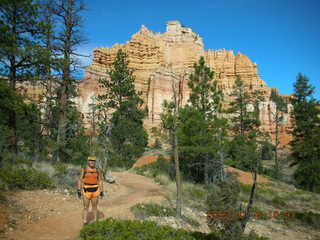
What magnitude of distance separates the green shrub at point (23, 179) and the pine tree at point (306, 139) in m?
23.8

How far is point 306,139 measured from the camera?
25.5m

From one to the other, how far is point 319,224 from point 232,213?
1017 cm

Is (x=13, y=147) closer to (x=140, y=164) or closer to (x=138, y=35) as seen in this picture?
(x=140, y=164)

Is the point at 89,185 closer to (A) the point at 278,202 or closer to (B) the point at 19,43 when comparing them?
(B) the point at 19,43

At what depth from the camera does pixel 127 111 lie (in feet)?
98.9

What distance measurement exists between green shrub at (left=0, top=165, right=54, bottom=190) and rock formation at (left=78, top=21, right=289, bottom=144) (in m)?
35.7

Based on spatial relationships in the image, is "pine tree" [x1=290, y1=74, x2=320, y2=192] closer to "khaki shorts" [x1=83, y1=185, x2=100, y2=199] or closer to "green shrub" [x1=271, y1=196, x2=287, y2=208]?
"green shrub" [x1=271, y1=196, x2=287, y2=208]

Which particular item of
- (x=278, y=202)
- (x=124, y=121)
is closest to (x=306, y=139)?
(x=278, y=202)

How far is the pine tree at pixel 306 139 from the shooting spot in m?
23.0

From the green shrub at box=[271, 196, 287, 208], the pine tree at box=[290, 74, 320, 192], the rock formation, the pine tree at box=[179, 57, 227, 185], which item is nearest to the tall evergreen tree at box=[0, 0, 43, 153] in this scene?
the pine tree at box=[179, 57, 227, 185]

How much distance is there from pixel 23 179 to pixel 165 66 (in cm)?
6070

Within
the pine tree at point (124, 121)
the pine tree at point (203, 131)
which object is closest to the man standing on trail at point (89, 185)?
the pine tree at point (203, 131)

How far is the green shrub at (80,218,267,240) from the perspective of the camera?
17.3ft

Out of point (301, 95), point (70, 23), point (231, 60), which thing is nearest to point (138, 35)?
point (231, 60)
